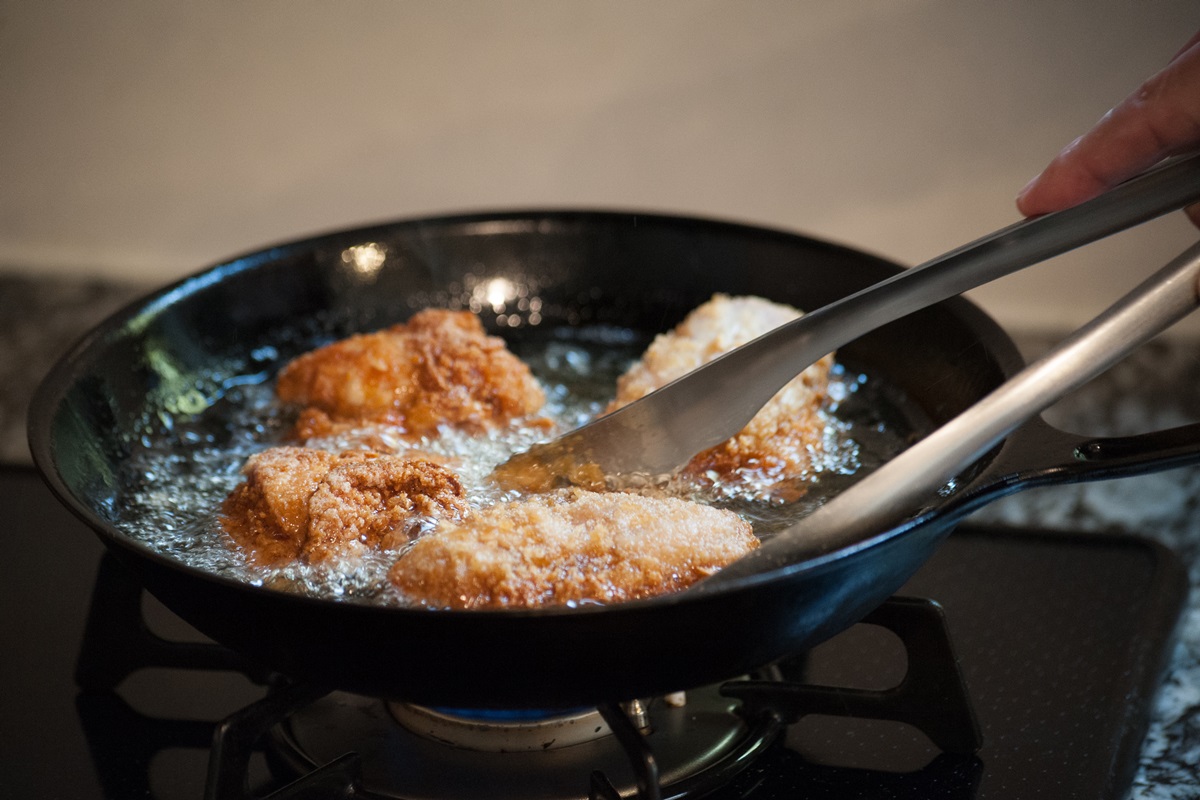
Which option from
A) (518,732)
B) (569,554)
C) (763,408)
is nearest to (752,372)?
(763,408)

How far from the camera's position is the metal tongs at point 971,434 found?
61 centimetres

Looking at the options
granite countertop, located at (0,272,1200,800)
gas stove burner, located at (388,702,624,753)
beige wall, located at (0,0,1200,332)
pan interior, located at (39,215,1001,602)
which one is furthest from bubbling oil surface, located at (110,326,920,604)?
beige wall, located at (0,0,1200,332)

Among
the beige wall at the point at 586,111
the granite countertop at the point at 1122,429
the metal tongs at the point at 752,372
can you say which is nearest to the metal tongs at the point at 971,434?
the metal tongs at the point at 752,372

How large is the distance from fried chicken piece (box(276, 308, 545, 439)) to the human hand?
0.49m

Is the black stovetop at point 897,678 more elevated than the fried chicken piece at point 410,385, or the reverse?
the fried chicken piece at point 410,385

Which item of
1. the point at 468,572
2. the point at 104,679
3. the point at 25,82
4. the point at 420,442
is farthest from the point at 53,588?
the point at 25,82

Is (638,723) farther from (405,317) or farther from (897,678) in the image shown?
(405,317)

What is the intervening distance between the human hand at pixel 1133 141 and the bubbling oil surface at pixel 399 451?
0.80 ft

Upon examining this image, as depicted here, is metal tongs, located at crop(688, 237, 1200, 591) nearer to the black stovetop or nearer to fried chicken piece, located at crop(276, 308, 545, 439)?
the black stovetop

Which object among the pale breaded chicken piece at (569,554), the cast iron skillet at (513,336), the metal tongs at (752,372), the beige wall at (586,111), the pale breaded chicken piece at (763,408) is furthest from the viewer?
the beige wall at (586,111)

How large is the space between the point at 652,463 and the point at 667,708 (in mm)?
193

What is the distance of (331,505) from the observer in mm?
781

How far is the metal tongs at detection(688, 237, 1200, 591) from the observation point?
24.0 inches

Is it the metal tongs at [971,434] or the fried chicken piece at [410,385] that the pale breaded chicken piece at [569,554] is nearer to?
the metal tongs at [971,434]
